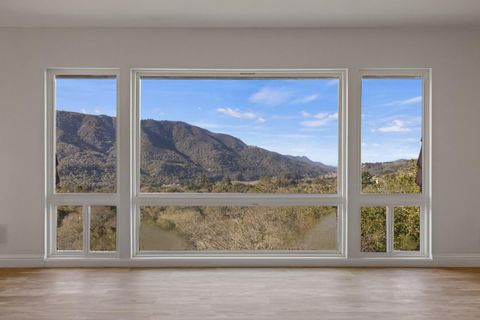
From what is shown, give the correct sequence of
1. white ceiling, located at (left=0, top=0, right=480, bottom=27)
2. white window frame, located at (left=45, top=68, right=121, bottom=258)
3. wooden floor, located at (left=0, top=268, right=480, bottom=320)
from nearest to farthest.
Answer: wooden floor, located at (left=0, top=268, right=480, bottom=320) < white ceiling, located at (left=0, top=0, right=480, bottom=27) < white window frame, located at (left=45, top=68, right=121, bottom=258)

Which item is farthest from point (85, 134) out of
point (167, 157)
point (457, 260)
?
point (457, 260)

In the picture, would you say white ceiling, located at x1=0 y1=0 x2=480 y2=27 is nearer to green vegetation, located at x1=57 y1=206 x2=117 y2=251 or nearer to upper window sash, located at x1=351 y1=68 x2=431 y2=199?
upper window sash, located at x1=351 y1=68 x2=431 y2=199

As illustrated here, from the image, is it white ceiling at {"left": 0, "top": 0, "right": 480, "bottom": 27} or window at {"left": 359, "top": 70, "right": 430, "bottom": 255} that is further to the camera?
window at {"left": 359, "top": 70, "right": 430, "bottom": 255}

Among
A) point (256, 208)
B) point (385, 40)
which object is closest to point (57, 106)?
point (256, 208)

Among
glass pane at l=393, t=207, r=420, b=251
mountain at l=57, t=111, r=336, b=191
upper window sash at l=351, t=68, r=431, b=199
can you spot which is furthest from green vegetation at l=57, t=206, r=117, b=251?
glass pane at l=393, t=207, r=420, b=251

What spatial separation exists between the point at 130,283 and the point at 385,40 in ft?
11.7

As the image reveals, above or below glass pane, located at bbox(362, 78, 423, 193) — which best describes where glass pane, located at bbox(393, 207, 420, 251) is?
below

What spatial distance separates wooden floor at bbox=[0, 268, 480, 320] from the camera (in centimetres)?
325

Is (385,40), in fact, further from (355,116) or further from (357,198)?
(357,198)

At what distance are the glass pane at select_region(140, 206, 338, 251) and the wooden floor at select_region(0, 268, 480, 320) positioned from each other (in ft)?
1.22

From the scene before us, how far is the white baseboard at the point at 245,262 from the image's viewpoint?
4.58 meters

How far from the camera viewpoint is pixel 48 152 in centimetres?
468

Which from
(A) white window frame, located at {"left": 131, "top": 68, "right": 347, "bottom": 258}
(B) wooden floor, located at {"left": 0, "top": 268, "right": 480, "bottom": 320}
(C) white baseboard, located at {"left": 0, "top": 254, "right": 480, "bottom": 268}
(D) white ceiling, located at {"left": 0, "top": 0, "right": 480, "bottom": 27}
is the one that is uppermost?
(D) white ceiling, located at {"left": 0, "top": 0, "right": 480, "bottom": 27}

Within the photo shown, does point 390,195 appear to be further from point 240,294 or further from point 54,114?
point 54,114
